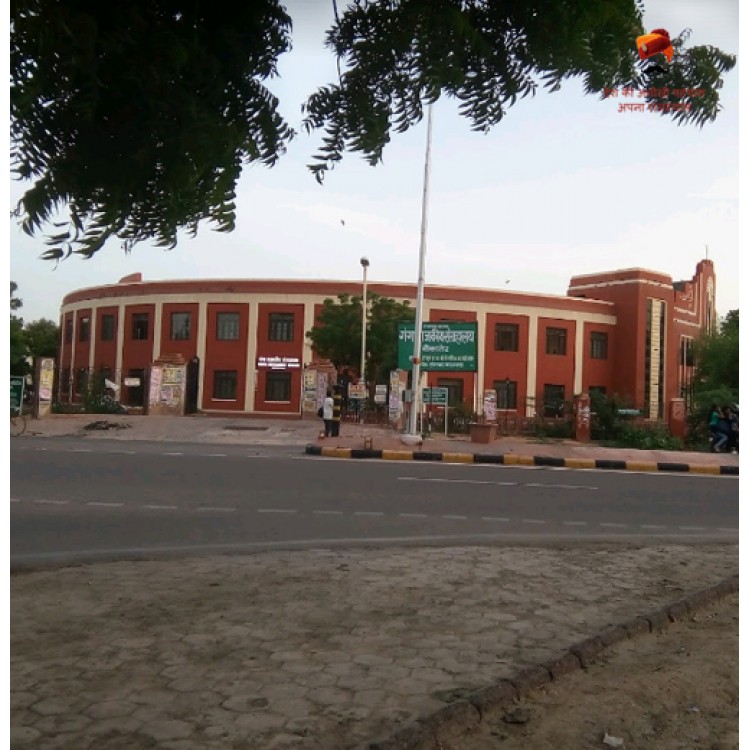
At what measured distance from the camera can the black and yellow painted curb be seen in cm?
1395

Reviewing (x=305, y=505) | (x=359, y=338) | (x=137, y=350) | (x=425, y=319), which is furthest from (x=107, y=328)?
(x=359, y=338)

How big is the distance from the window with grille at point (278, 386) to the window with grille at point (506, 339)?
6.94 m

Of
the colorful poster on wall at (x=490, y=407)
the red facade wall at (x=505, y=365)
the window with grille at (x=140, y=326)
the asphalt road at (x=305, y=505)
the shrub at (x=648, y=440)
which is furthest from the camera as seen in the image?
the red facade wall at (x=505, y=365)

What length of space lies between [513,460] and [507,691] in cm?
1163

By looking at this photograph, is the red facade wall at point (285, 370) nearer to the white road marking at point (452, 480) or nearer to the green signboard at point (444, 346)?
the green signboard at point (444, 346)

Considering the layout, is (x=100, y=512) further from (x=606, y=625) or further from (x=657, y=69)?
(x=657, y=69)

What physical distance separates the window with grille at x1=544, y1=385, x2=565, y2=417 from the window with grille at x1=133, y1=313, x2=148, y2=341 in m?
19.7

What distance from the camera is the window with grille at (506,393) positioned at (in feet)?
80.9

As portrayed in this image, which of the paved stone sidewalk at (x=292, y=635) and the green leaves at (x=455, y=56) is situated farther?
the paved stone sidewalk at (x=292, y=635)

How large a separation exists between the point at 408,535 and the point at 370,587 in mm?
2038

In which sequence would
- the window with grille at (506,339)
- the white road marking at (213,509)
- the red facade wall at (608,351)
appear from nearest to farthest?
1. the white road marking at (213,509)
2. the red facade wall at (608,351)
3. the window with grille at (506,339)

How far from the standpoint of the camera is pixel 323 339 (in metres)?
23.3

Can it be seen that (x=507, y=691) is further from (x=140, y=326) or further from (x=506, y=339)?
(x=506, y=339)

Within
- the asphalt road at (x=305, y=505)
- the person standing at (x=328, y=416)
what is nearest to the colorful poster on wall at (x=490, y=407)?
the person standing at (x=328, y=416)
